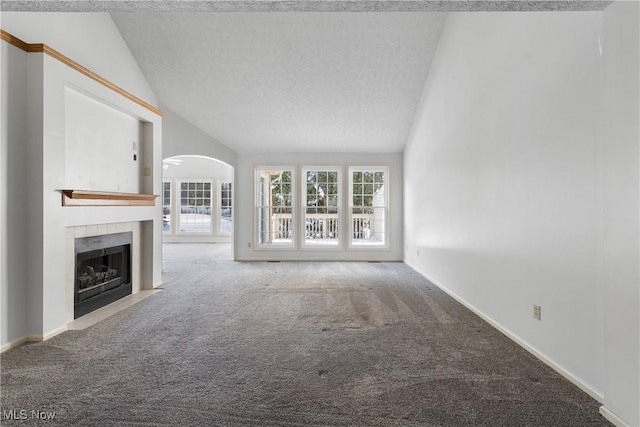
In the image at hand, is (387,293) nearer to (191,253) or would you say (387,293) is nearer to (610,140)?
(610,140)

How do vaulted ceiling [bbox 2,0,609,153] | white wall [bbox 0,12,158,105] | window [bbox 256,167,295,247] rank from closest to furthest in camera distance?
1. white wall [bbox 0,12,158,105]
2. vaulted ceiling [bbox 2,0,609,153]
3. window [bbox 256,167,295,247]

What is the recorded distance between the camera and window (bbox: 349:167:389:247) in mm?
7745

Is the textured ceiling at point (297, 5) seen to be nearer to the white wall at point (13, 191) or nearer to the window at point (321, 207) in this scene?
the white wall at point (13, 191)

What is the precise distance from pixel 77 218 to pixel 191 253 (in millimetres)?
5487

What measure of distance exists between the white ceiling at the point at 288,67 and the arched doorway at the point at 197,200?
5340 millimetres

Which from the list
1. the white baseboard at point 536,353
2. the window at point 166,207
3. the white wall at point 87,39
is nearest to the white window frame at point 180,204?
the window at point 166,207

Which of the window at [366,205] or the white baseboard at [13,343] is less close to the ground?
the window at [366,205]

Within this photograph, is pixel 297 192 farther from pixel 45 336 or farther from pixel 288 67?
pixel 45 336

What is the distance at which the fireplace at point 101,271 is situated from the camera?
12.2ft

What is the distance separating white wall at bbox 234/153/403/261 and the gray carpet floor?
344 cm

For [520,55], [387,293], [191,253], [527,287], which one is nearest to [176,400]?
[527,287]

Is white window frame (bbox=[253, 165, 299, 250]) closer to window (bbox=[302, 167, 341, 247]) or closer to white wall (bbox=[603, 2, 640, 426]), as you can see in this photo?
window (bbox=[302, 167, 341, 247])

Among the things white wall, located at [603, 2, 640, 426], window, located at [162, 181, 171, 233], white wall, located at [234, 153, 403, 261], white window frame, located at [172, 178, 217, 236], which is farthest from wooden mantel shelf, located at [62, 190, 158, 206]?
window, located at [162, 181, 171, 233]

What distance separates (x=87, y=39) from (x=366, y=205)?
18.4 ft
